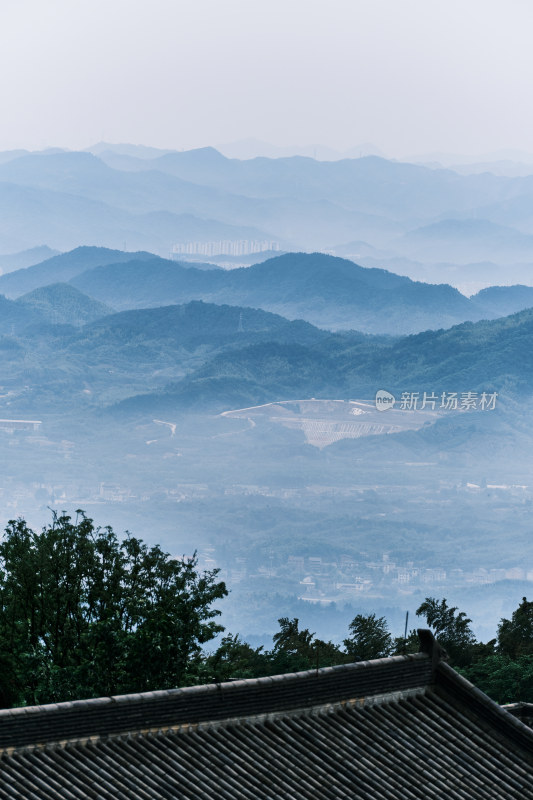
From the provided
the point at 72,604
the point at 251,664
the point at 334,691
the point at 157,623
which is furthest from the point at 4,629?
the point at 251,664

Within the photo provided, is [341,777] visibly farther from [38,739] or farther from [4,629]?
[4,629]

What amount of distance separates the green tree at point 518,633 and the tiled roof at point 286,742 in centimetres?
5063

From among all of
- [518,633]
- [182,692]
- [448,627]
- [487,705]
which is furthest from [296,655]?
[182,692]

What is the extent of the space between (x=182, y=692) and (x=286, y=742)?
1.46 m

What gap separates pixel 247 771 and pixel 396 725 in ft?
7.48

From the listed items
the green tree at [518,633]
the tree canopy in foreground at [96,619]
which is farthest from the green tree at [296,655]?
the tree canopy in foreground at [96,619]

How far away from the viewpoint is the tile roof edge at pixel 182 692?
12.2 m

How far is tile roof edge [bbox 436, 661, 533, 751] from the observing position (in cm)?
1470

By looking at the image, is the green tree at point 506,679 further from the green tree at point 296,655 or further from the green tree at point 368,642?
the green tree at point 368,642

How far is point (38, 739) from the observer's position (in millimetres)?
12258

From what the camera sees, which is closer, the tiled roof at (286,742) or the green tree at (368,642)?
the tiled roof at (286,742)

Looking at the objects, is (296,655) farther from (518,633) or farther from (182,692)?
(182,692)

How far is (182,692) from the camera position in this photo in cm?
1316

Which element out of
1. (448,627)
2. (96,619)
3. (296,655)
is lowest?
(448,627)
